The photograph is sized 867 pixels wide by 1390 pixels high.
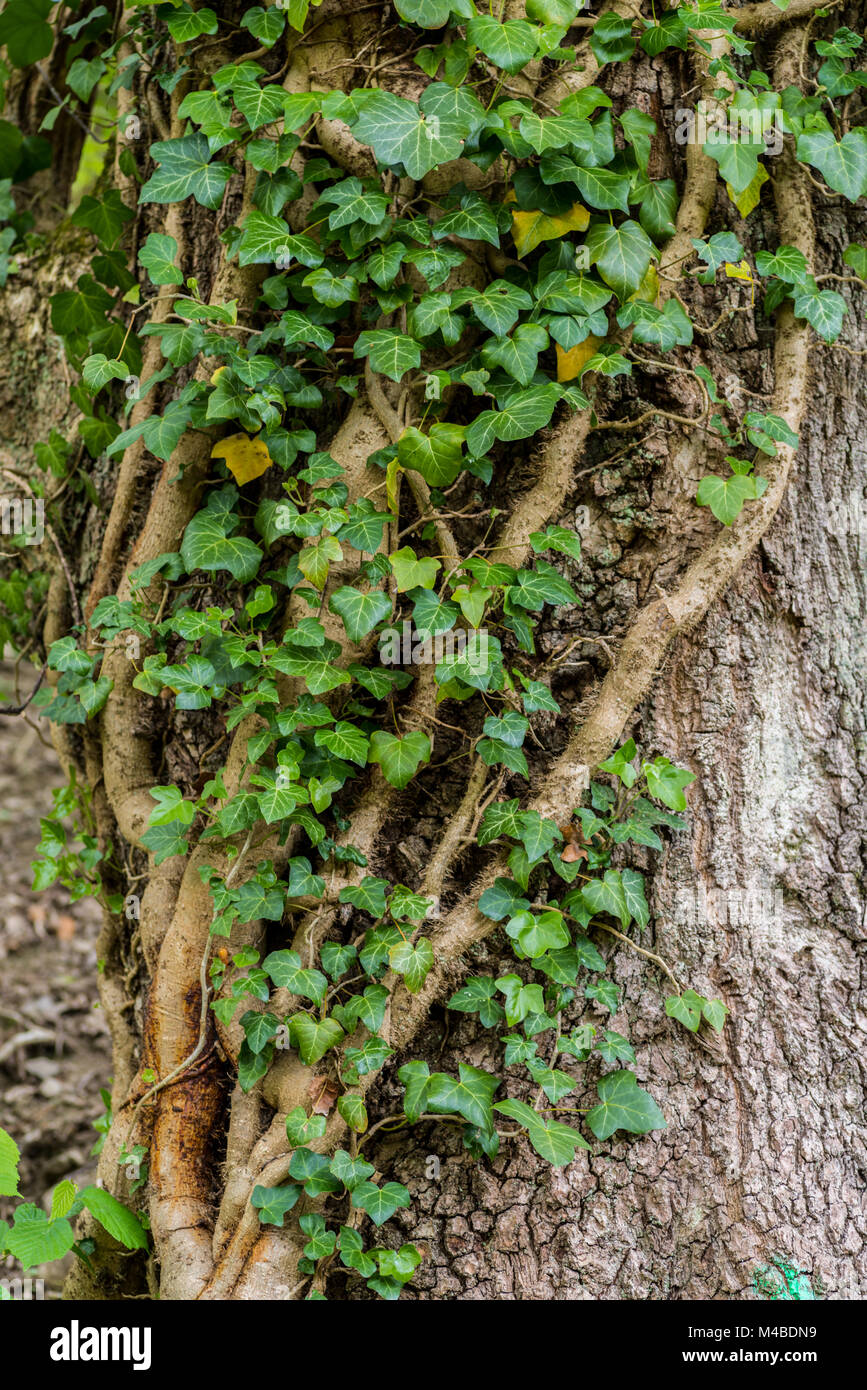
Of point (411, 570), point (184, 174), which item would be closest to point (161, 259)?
point (184, 174)

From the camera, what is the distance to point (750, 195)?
1.48 meters

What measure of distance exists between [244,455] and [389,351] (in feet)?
1.04

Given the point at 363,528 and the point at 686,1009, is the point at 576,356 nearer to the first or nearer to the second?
the point at 363,528

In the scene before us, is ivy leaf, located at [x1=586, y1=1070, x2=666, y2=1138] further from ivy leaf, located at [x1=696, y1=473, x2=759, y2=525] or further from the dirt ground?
the dirt ground

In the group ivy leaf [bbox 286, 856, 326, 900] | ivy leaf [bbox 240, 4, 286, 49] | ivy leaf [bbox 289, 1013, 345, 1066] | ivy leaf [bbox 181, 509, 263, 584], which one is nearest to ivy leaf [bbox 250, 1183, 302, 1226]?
ivy leaf [bbox 289, 1013, 345, 1066]

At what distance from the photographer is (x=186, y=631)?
1479 mm

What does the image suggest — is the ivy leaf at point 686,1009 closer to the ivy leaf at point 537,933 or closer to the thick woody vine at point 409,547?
the thick woody vine at point 409,547

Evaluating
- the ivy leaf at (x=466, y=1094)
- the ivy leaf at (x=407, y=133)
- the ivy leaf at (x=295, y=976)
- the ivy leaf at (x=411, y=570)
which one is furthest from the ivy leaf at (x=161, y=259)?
the ivy leaf at (x=466, y=1094)

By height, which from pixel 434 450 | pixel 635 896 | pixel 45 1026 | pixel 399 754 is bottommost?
pixel 45 1026

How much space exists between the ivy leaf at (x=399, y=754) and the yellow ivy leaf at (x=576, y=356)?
0.63m

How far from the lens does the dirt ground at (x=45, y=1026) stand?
2.94m

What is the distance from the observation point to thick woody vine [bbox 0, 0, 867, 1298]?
140 centimetres
